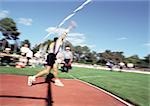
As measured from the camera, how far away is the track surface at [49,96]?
706 cm

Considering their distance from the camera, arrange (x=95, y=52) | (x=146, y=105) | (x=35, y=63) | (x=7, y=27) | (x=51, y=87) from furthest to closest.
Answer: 1. (x=95, y=52)
2. (x=7, y=27)
3. (x=35, y=63)
4. (x=51, y=87)
5. (x=146, y=105)

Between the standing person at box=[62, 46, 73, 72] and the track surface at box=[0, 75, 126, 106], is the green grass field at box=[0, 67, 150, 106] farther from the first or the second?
the standing person at box=[62, 46, 73, 72]

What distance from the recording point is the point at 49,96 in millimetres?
7895

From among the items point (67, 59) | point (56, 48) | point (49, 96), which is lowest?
point (49, 96)

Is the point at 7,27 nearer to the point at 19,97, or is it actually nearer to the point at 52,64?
the point at 52,64

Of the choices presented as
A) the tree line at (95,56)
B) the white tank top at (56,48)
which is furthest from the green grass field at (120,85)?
the tree line at (95,56)

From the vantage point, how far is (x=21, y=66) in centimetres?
1594

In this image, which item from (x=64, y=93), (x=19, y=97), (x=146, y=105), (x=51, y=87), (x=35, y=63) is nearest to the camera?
(x=19, y=97)

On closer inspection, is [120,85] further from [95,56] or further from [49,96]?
[95,56]

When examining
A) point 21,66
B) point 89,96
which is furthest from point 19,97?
point 21,66

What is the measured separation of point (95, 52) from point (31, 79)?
140 ft

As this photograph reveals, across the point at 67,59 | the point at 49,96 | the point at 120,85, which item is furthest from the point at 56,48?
the point at 67,59

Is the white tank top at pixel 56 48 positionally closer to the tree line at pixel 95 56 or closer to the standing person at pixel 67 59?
the standing person at pixel 67 59

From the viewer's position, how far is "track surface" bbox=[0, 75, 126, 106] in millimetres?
7064
